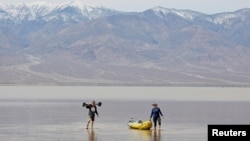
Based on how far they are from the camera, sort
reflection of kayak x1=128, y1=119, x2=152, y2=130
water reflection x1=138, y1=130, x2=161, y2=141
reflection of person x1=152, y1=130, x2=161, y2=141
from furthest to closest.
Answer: reflection of kayak x1=128, y1=119, x2=152, y2=130 < water reflection x1=138, y1=130, x2=161, y2=141 < reflection of person x1=152, y1=130, x2=161, y2=141

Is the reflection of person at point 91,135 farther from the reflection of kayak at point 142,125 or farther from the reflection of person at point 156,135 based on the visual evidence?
the reflection of person at point 156,135

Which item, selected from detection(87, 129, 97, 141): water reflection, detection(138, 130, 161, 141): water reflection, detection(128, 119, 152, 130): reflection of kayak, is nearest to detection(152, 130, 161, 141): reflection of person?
detection(138, 130, 161, 141): water reflection

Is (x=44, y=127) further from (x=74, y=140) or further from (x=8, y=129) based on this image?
(x=74, y=140)

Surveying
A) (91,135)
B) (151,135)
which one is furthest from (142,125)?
(91,135)

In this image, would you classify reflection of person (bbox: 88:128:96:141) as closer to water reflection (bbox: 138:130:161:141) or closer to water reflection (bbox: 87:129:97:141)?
water reflection (bbox: 87:129:97:141)

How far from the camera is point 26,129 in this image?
35.3 metres

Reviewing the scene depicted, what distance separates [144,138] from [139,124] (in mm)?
5473

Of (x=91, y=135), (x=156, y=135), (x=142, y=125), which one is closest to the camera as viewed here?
(x=91, y=135)

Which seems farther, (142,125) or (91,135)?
(142,125)

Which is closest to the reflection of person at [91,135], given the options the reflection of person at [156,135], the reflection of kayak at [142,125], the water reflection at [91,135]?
the water reflection at [91,135]

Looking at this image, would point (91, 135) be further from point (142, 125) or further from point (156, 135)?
point (142, 125)

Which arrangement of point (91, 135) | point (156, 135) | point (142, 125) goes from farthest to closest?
1. point (142, 125)
2. point (156, 135)
3. point (91, 135)

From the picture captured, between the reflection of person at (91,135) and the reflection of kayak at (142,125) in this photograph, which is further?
the reflection of kayak at (142,125)

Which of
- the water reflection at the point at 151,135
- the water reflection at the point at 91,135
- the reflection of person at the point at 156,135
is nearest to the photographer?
the water reflection at the point at 91,135
